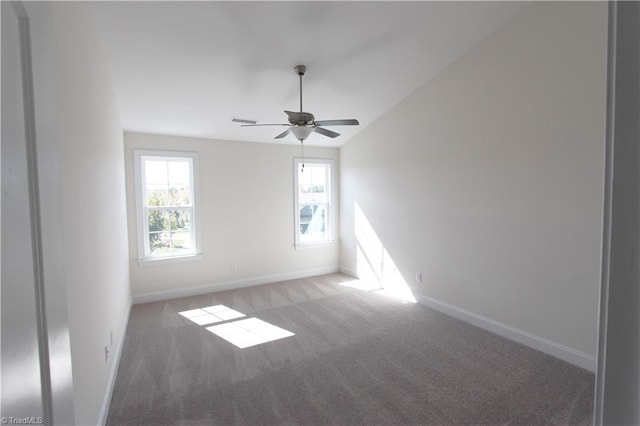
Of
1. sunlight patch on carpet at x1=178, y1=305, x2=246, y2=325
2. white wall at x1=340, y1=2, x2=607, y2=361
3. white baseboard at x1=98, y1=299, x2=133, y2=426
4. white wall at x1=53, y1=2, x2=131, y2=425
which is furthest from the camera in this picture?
sunlight patch on carpet at x1=178, y1=305, x2=246, y2=325

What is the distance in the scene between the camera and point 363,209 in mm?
5336

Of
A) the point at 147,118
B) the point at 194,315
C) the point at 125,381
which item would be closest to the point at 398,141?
the point at 147,118

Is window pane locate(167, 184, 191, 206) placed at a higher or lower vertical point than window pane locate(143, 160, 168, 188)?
lower

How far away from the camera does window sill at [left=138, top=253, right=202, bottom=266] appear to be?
443 cm

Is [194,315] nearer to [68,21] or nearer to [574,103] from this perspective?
[68,21]

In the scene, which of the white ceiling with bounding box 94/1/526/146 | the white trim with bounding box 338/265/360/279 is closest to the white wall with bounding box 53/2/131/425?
the white ceiling with bounding box 94/1/526/146

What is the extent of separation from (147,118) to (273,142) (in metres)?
2.01

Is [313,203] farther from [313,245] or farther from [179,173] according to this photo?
[179,173]

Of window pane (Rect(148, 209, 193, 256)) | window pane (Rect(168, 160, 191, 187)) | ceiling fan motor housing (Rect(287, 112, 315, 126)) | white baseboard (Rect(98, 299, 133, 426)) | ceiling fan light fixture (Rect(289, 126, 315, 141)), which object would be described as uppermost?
ceiling fan motor housing (Rect(287, 112, 315, 126))

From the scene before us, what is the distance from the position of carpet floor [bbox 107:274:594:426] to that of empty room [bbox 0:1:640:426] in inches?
0.9

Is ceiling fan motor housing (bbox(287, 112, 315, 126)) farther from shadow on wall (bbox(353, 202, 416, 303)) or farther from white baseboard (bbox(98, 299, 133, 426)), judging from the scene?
white baseboard (bbox(98, 299, 133, 426))

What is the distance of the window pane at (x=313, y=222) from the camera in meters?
5.87

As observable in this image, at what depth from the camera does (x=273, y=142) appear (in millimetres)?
5367

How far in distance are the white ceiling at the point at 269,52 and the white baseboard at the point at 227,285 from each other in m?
2.42
